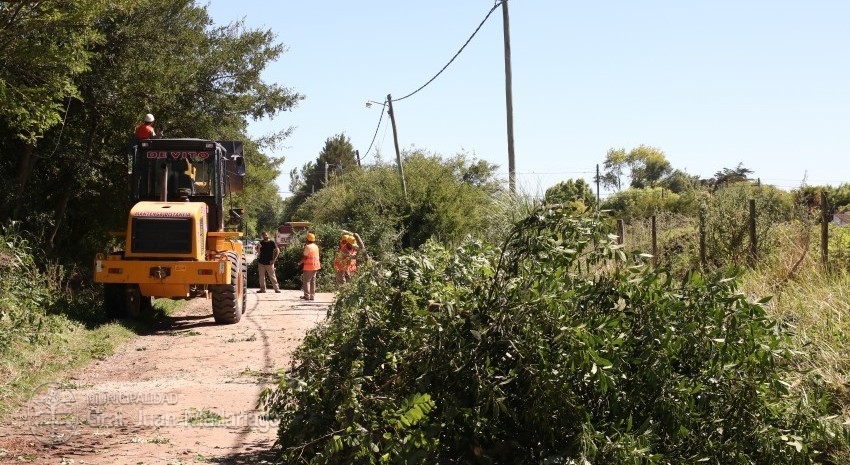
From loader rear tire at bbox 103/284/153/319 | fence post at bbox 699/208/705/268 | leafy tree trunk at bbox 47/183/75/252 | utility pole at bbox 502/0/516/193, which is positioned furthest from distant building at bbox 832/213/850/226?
leafy tree trunk at bbox 47/183/75/252

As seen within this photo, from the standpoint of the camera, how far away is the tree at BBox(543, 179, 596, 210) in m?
5.98

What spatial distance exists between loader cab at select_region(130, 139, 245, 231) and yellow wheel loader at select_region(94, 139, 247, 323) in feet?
0.05

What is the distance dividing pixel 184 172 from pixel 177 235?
5.22 feet

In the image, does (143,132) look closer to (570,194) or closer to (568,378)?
(570,194)

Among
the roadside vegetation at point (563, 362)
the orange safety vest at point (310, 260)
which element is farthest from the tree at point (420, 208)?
the roadside vegetation at point (563, 362)

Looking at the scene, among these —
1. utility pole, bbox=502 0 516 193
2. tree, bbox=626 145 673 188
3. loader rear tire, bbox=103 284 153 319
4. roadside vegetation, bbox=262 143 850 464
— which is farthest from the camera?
tree, bbox=626 145 673 188

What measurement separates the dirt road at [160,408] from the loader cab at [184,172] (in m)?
2.90

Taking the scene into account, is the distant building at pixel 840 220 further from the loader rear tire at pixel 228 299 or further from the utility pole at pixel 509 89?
the loader rear tire at pixel 228 299

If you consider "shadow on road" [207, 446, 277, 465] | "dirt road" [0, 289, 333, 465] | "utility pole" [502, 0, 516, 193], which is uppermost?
"utility pole" [502, 0, 516, 193]

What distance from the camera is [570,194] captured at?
6.05 metres

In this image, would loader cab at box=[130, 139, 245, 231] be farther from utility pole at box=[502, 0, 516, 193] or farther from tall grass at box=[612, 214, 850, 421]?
tall grass at box=[612, 214, 850, 421]

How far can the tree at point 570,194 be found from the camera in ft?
19.6

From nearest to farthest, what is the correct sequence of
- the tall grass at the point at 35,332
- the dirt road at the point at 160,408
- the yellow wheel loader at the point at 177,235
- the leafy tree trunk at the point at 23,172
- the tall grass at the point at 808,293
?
the tall grass at the point at 808,293, the dirt road at the point at 160,408, the tall grass at the point at 35,332, the yellow wheel loader at the point at 177,235, the leafy tree trunk at the point at 23,172

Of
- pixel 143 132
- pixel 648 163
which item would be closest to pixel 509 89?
pixel 143 132
